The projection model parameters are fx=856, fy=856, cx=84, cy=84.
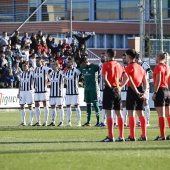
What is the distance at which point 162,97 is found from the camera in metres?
21.8

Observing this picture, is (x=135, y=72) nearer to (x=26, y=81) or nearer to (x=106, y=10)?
(x=26, y=81)

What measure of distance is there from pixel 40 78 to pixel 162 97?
9.61 m

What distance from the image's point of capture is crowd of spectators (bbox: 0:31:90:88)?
143ft

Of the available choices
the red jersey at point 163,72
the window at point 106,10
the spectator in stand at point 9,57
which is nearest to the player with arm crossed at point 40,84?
the red jersey at point 163,72

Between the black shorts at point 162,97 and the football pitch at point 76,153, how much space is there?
100 cm

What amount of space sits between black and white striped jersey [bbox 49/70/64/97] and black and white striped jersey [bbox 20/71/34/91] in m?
0.82

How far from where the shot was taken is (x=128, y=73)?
2155cm

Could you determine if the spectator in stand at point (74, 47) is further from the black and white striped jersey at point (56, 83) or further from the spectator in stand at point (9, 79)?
the black and white striped jersey at point (56, 83)

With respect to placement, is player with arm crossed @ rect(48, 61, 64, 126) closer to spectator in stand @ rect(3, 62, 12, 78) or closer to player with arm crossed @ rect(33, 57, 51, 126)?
player with arm crossed @ rect(33, 57, 51, 126)

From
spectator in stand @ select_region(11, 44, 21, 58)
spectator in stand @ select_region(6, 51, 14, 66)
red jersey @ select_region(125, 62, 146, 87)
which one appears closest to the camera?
red jersey @ select_region(125, 62, 146, 87)

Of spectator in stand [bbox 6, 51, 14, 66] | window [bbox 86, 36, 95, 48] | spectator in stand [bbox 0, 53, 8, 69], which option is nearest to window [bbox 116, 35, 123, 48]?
window [bbox 86, 36, 95, 48]

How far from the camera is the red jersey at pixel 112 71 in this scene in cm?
2114

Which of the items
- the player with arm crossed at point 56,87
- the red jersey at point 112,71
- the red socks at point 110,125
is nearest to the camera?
the red socks at point 110,125

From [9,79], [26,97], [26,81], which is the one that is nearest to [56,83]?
[26,81]
